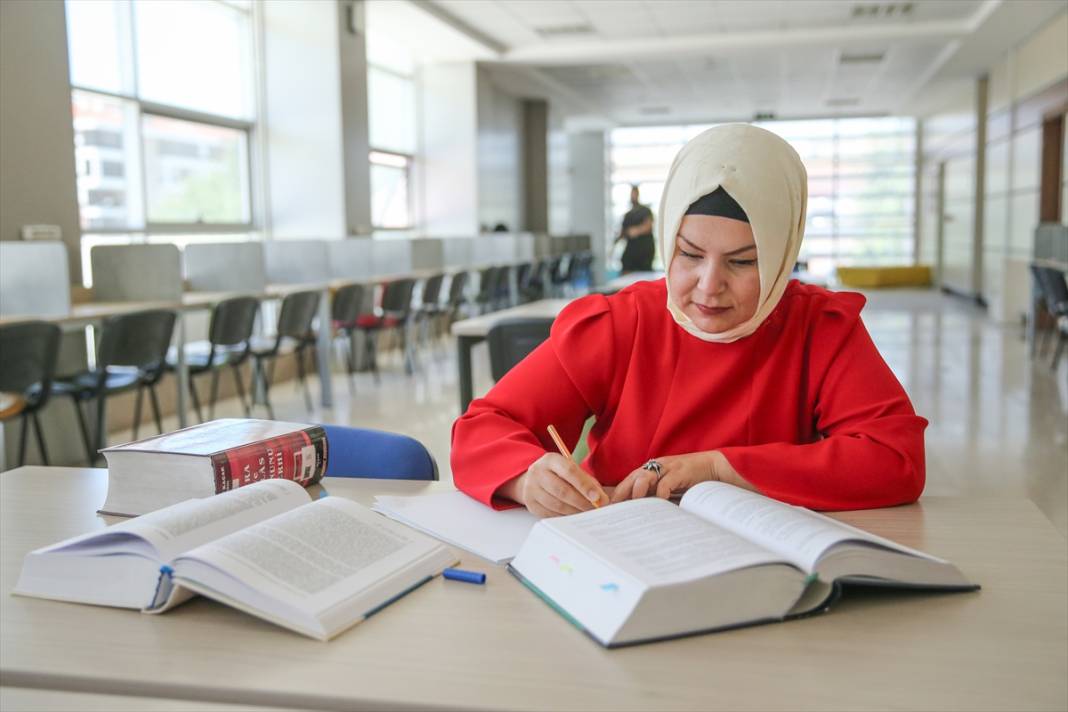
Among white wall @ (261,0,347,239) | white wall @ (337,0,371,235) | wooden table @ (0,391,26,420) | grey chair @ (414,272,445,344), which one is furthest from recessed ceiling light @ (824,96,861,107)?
wooden table @ (0,391,26,420)

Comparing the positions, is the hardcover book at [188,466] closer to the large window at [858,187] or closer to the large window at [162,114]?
the large window at [162,114]

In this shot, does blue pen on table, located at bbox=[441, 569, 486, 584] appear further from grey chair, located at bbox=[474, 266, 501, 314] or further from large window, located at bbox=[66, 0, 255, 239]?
grey chair, located at bbox=[474, 266, 501, 314]

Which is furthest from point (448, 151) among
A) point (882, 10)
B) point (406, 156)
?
point (882, 10)

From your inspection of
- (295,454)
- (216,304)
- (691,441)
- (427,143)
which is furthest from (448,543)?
(427,143)

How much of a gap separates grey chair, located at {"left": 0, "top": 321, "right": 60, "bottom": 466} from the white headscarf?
2.89 meters

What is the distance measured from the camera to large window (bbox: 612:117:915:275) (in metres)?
17.3

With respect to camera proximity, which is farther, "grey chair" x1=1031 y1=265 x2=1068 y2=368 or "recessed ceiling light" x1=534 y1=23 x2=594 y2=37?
"recessed ceiling light" x1=534 y1=23 x2=594 y2=37

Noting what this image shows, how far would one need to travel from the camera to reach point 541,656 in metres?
0.82

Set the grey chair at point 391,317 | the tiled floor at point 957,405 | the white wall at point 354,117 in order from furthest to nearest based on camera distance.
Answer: the white wall at point 354,117, the grey chair at point 391,317, the tiled floor at point 957,405

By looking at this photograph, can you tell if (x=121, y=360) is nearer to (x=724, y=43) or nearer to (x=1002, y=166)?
(x=724, y=43)

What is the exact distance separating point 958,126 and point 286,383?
Result: 1074cm

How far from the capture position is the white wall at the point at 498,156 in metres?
11.6

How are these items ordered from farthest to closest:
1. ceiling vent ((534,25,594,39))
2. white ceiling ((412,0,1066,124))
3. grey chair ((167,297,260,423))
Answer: ceiling vent ((534,25,594,39))
white ceiling ((412,0,1066,124))
grey chair ((167,297,260,423))

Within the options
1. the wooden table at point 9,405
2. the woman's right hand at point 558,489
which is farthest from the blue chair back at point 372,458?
the wooden table at point 9,405
